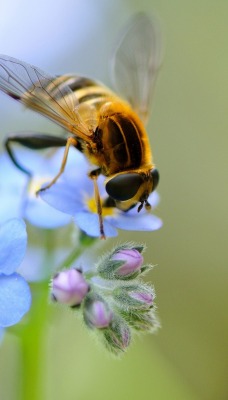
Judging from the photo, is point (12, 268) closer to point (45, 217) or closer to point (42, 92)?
point (45, 217)

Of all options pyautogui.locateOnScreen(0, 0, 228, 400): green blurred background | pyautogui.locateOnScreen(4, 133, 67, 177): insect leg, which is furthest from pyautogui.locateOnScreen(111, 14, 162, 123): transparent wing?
pyautogui.locateOnScreen(0, 0, 228, 400): green blurred background

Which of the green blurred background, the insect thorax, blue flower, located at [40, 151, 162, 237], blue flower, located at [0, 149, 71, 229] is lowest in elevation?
the green blurred background

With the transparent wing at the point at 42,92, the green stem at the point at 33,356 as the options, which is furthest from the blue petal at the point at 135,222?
the green stem at the point at 33,356

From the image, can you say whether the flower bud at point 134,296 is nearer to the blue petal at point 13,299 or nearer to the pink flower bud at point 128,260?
the pink flower bud at point 128,260

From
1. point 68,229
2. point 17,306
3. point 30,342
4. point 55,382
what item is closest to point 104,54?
point 55,382

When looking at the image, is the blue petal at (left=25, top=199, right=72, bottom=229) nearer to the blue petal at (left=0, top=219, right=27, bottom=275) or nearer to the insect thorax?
the insect thorax

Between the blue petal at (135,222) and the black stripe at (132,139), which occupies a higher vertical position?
the black stripe at (132,139)

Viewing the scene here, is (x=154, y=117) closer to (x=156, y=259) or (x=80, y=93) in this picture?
(x=156, y=259)

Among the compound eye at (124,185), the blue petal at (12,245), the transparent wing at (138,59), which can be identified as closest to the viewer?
the blue petal at (12,245)
